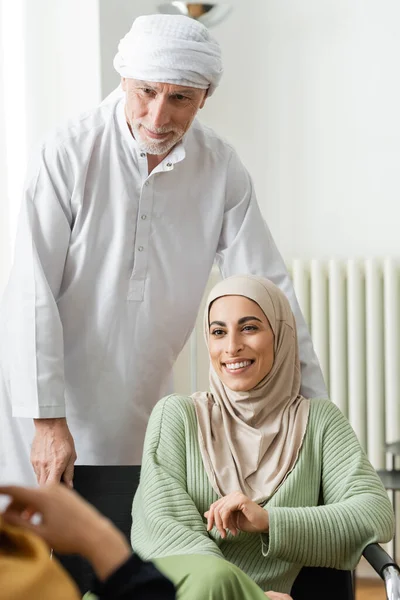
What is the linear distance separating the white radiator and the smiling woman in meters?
1.78

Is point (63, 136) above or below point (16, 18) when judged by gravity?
below

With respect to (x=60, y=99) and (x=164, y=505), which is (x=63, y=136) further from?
(x=60, y=99)

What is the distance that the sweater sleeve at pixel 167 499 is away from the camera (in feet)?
6.26

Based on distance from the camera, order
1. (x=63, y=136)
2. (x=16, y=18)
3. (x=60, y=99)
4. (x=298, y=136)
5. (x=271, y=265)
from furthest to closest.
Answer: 1. (x=298, y=136)
2. (x=60, y=99)
3. (x=16, y=18)
4. (x=271, y=265)
5. (x=63, y=136)

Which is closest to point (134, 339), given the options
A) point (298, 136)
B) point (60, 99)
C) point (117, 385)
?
point (117, 385)

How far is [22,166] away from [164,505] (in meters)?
1.45

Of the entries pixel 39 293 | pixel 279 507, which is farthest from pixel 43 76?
pixel 279 507

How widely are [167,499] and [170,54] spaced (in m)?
0.90

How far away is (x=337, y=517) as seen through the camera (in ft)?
6.46

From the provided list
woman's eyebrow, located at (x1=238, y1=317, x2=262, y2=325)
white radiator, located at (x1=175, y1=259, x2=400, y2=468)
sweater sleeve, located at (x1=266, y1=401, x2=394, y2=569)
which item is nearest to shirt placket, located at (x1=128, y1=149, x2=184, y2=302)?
woman's eyebrow, located at (x1=238, y1=317, x2=262, y2=325)

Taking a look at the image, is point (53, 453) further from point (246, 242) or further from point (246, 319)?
point (246, 242)

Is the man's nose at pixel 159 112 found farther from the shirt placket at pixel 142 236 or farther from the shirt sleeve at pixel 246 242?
the shirt sleeve at pixel 246 242

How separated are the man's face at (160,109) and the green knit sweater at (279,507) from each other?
0.56 m

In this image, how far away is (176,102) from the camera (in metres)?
2.18
